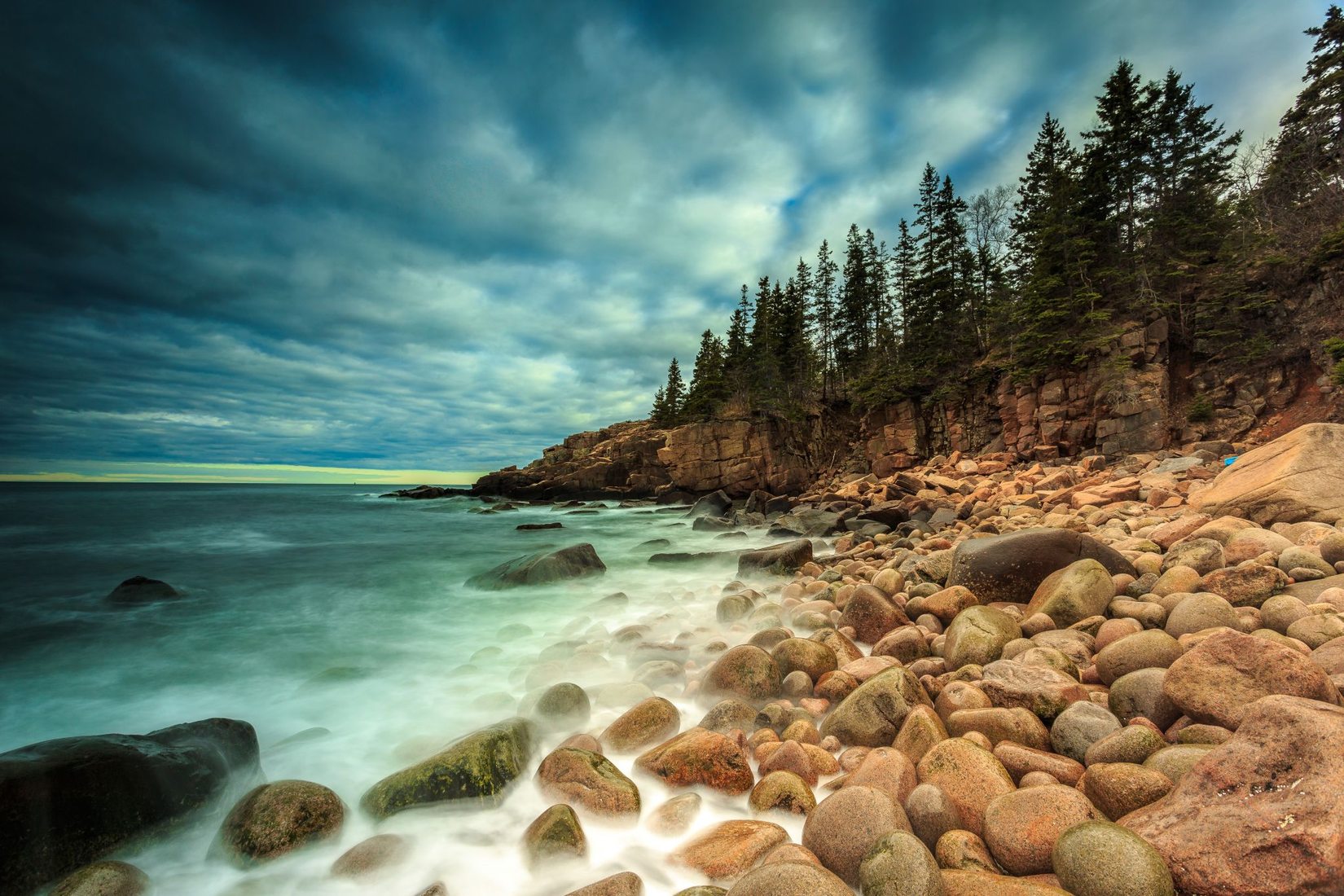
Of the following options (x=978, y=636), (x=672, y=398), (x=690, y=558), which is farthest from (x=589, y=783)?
(x=672, y=398)

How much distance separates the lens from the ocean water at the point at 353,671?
336cm

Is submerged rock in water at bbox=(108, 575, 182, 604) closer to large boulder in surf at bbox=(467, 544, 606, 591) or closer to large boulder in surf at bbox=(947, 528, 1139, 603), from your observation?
large boulder in surf at bbox=(467, 544, 606, 591)

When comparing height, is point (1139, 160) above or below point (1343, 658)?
above

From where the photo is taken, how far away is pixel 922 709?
3.71 m

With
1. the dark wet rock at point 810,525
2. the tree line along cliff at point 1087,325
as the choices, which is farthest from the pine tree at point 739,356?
the dark wet rock at point 810,525

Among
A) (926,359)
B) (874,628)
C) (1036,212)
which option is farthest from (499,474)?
(874,628)

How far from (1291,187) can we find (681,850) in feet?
101

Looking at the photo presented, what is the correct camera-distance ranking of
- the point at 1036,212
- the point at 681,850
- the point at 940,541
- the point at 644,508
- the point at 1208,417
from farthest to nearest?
the point at 644,508 < the point at 1036,212 < the point at 1208,417 < the point at 940,541 < the point at 681,850

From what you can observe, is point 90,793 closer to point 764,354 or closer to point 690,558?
point 690,558

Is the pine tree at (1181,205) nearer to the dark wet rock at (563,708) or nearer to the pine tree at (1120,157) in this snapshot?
the pine tree at (1120,157)

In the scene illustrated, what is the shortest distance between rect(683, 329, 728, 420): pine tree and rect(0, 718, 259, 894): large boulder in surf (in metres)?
35.4

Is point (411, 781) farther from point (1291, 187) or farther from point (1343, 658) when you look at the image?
point (1291, 187)

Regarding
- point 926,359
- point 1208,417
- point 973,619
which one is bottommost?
point 973,619

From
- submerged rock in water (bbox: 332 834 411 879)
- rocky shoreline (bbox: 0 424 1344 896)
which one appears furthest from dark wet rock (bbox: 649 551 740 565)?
submerged rock in water (bbox: 332 834 411 879)
